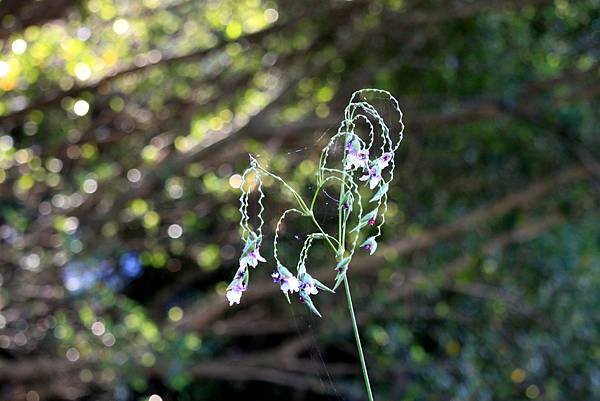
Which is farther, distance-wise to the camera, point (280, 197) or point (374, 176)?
point (280, 197)

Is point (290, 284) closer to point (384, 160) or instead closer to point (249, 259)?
point (249, 259)

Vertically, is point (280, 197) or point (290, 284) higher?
point (290, 284)

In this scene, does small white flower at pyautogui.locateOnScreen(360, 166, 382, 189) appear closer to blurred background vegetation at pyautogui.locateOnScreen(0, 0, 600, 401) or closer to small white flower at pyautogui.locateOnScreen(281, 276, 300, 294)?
small white flower at pyautogui.locateOnScreen(281, 276, 300, 294)

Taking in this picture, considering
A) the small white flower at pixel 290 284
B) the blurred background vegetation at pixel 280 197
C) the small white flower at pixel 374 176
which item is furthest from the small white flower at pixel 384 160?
the blurred background vegetation at pixel 280 197

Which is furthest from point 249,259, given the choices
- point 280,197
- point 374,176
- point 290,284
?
point 280,197

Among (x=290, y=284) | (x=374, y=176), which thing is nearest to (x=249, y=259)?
(x=290, y=284)

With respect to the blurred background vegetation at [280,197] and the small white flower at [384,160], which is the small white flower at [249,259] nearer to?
the small white flower at [384,160]

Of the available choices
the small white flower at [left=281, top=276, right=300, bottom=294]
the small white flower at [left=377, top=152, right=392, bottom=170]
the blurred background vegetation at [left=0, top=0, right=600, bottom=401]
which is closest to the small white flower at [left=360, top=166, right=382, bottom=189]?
the small white flower at [left=377, top=152, right=392, bottom=170]

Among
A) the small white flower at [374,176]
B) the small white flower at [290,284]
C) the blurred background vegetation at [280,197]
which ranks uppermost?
the small white flower at [374,176]
